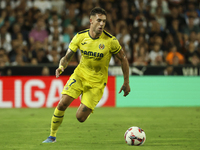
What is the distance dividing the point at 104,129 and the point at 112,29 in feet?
24.9

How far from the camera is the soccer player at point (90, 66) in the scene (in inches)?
243

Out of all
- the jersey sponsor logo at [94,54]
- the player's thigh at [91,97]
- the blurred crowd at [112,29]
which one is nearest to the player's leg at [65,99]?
the player's thigh at [91,97]

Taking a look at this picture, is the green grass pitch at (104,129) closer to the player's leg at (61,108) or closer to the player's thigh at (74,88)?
the player's leg at (61,108)

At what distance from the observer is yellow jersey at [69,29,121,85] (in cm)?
627

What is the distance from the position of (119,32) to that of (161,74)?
297 cm

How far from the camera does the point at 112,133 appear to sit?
24.1 feet

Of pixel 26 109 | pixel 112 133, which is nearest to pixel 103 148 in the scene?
pixel 112 133

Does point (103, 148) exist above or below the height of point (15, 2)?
below

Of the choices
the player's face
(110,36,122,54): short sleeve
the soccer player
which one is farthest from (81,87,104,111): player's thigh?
the player's face

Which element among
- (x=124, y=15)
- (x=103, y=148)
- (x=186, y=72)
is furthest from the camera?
(x=124, y=15)

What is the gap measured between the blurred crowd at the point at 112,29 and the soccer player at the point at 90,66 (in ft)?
21.3

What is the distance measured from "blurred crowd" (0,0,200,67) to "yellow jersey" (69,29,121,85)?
648 cm

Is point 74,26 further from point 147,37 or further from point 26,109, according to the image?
point 26,109

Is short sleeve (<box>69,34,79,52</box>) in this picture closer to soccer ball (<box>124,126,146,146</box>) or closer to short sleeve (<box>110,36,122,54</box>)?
short sleeve (<box>110,36,122,54</box>)
